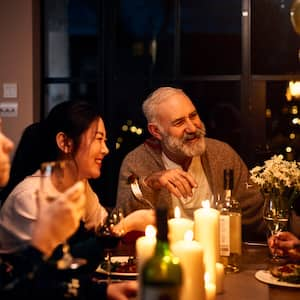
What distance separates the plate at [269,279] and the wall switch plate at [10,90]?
9.31ft

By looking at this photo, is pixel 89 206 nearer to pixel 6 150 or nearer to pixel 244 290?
pixel 244 290

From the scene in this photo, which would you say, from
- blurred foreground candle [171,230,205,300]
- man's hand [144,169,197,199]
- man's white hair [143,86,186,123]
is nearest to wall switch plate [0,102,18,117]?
man's white hair [143,86,186,123]

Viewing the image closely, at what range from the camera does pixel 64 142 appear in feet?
7.70

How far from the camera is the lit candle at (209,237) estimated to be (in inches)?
71.1

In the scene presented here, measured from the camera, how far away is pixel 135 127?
4.62 metres

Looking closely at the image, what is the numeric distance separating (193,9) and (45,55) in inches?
43.4

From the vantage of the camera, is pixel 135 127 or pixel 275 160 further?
pixel 135 127

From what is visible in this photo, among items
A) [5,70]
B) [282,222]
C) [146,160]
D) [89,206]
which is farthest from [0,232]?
[5,70]

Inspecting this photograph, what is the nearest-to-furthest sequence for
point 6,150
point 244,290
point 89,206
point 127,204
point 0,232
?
1. point 6,150
2. point 244,290
3. point 0,232
4. point 89,206
5. point 127,204

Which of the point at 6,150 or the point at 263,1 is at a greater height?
the point at 263,1

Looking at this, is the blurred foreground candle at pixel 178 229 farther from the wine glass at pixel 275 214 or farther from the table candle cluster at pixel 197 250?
the wine glass at pixel 275 214

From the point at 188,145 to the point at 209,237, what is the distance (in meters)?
1.32

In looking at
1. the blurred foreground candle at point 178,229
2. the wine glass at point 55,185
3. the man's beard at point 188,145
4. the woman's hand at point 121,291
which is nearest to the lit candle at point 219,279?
the blurred foreground candle at point 178,229

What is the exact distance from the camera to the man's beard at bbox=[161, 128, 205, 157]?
310 centimetres
